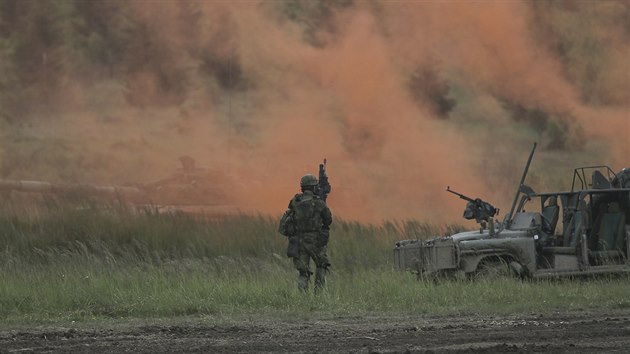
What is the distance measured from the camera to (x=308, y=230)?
50.3 feet

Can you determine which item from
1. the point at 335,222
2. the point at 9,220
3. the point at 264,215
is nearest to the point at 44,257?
the point at 9,220

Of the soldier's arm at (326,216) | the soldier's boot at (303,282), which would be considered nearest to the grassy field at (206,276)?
the soldier's boot at (303,282)

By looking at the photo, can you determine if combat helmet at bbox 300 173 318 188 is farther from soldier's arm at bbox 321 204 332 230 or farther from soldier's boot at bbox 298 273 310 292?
soldier's boot at bbox 298 273 310 292

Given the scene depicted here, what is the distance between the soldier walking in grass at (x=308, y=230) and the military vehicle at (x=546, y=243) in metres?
2.09

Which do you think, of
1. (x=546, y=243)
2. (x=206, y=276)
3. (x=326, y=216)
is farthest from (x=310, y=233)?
(x=546, y=243)

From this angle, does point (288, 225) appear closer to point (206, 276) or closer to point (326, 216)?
point (326, 216)

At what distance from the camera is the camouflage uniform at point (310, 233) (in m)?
15.3

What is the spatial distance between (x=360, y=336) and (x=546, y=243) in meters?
Result: 7.08

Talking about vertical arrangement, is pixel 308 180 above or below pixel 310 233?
above

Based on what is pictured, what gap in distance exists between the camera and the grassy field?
1399 centimetres

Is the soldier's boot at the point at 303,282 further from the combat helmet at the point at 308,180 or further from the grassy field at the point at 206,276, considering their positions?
the combat helmet at the point at 308,180

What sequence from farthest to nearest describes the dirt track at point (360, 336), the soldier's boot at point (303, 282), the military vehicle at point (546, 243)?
1. the military vehicle at point (546, 243)
2. the soldier's boot at point (303, 282)
3. the dirt track at point (360, 336)

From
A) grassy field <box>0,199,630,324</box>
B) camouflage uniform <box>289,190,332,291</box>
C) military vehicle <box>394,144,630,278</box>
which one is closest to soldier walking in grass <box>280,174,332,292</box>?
camouflage uniform <box>289,190,332,291</box>

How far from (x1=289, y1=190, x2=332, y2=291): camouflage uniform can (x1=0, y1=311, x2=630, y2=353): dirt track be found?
255cm
